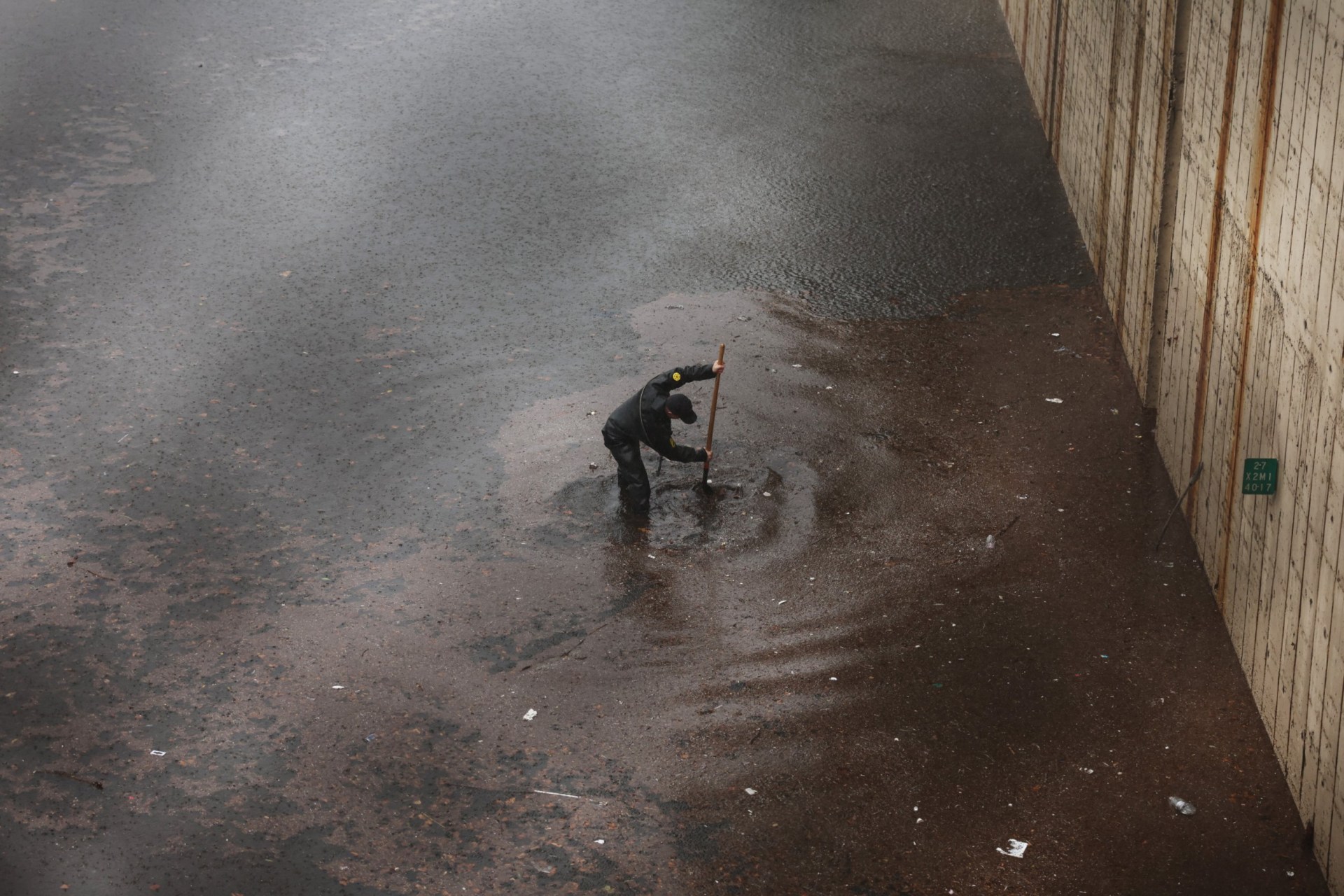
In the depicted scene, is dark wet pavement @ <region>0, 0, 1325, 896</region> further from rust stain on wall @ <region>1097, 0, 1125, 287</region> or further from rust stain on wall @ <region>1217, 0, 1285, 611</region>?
rust stain on wall @ <region>1217, 0, 1285, 611</region>

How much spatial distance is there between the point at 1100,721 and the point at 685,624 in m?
2.64

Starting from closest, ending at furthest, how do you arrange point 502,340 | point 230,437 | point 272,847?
point 272,847 < point 230,437 < point 502,340

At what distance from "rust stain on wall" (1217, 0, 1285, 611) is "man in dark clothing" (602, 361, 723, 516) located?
3.50m

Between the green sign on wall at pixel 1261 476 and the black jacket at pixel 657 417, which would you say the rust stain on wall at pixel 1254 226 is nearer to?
the green sign on wall at pixel 1261 476

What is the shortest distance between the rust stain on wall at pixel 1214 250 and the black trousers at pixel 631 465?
3842 mm

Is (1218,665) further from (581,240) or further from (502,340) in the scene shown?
(581,240)

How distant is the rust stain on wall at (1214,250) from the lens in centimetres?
887

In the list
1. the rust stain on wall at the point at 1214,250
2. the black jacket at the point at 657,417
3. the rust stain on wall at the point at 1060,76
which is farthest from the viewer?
the rust stain on wall at the point at 1060,76

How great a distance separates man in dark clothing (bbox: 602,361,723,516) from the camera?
10.1 metres

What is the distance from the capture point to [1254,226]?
841cm

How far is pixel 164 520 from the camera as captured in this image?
999cm

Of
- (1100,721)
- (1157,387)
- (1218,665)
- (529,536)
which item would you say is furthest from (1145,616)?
(529,536)

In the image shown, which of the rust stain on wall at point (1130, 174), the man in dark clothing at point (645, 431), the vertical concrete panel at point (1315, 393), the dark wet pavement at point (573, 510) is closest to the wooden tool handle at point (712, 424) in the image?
the man in dark clothing at point (645, 431)

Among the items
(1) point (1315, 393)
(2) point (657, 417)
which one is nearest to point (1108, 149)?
(2) point (657, 417)
